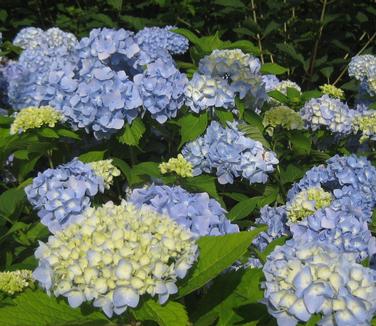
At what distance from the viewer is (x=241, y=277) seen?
1.65 meters

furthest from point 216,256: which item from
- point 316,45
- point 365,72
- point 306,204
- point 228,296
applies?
point 316,45

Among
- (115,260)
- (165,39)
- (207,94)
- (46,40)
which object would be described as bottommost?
(46,40)

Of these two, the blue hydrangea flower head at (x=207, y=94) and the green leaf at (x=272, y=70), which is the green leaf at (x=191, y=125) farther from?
the green leaf at (x=272, y=70)

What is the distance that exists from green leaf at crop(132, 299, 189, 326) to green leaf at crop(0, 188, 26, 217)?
2.89 ft

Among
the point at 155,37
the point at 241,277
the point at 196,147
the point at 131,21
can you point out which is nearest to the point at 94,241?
the point at 241,277

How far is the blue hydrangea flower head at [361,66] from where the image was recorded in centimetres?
384

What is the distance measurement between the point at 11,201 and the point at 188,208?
679 mm

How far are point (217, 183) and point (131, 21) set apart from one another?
2560 millimetres

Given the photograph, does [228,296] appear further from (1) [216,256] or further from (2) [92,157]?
(2) [92,157]

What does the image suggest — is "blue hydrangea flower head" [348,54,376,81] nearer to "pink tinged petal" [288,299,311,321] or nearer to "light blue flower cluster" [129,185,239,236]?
"light blue flower cluster" [129,185,239,236]

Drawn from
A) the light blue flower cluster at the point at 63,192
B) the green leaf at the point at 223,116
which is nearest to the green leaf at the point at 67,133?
the light blue flower cluster at the point at 63,192

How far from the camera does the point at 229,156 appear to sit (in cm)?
239

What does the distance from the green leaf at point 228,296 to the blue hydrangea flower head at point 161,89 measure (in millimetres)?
893

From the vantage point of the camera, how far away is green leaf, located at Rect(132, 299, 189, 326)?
1.44 metres
